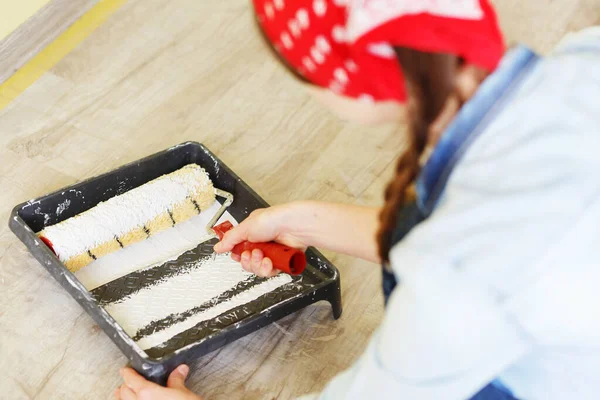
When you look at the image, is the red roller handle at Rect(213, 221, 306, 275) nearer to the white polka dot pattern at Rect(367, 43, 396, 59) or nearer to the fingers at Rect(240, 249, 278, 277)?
the fingers at Rect(240, 249, 278, 277)

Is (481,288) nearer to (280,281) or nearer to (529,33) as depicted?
(280,281)

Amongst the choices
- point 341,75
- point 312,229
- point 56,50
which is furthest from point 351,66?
point 56,50

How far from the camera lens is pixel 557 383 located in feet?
2.44

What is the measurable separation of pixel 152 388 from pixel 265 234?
0.25m

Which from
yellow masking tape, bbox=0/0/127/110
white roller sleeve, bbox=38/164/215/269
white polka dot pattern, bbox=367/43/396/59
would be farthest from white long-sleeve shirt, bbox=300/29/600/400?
yellow masking tape, bbox=0/0/127/110

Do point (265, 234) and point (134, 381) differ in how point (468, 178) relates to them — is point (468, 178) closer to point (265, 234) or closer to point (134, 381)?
point (265, 234)

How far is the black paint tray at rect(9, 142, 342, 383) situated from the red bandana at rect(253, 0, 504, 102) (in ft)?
1.41

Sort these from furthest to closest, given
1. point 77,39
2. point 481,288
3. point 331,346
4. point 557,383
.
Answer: point 77,39, point 331,346, point 557,383, point 481,288

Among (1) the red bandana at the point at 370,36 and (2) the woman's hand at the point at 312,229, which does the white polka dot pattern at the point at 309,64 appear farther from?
(2) the woman's hand at the point at 312,229

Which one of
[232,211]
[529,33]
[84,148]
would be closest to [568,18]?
[529,33]

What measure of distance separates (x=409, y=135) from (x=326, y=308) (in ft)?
1.70

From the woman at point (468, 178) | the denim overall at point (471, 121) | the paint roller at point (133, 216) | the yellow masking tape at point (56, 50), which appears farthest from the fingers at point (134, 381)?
the yellow masking tape at point (56, 50)

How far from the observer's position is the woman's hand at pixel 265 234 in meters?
0.98

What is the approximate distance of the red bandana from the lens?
1.96ft
